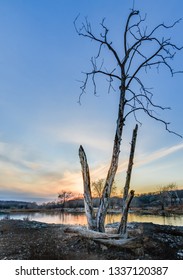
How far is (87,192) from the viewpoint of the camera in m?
9.51

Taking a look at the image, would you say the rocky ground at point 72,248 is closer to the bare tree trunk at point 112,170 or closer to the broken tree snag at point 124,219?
the broken tree snag at point 124,219

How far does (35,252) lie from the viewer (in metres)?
7.57

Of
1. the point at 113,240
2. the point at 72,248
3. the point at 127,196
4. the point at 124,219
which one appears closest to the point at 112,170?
the point at 127,196

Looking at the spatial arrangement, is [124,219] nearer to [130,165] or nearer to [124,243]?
[124,243]

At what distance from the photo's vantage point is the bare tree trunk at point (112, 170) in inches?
360

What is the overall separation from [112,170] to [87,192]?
1111 mm

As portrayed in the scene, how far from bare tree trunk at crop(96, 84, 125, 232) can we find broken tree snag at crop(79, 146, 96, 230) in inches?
8.5

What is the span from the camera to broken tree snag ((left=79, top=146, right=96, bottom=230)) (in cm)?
918

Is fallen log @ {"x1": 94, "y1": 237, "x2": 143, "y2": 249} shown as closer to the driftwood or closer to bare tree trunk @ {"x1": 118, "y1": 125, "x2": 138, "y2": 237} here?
the driftwood

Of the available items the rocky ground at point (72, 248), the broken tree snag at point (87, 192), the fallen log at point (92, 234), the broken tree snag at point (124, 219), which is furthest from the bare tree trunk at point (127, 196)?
the broken tree snag at point (87, 192)

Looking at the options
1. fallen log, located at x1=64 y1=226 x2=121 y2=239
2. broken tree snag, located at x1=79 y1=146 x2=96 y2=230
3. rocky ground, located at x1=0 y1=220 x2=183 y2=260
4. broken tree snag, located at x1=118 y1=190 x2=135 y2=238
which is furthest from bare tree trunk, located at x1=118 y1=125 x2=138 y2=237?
broken tree snag, located at x1=79 y1=146 x2=96 y2=230
